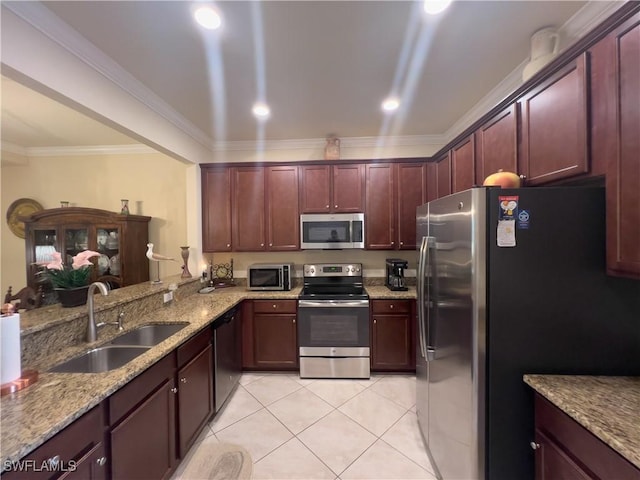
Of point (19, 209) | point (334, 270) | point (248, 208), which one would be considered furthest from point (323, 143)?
point (19, 209)

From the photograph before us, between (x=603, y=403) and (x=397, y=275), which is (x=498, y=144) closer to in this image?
(x=603, y=403)

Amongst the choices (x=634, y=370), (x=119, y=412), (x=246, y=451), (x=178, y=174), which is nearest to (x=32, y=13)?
(x=119, y=412)

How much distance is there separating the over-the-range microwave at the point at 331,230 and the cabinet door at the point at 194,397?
1.56 metres

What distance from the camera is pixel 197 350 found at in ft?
6.16

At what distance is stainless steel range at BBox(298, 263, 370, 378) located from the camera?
2.76m

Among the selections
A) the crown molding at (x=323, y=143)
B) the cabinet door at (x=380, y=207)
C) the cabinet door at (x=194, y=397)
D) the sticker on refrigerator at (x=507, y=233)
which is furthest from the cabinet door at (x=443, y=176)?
the cabinet door at (x=194, y=397)

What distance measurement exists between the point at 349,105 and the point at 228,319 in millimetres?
2367

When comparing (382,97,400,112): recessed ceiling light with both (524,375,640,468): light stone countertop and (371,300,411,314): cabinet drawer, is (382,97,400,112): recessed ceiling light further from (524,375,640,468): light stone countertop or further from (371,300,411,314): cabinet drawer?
(524,375,640,468): light stone countertop

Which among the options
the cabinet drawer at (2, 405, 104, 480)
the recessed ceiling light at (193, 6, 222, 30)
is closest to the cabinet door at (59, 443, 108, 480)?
the cabinet drawer at (2, 405, 104, 480)

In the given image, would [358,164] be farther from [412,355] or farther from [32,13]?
[32,13]

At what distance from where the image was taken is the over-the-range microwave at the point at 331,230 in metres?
3.04

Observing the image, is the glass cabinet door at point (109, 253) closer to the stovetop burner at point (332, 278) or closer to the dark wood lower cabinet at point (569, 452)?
the stovetop burner at point (332, 278)

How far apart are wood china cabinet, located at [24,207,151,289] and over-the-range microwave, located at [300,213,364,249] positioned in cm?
218

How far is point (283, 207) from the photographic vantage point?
3.16 metres
